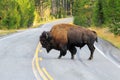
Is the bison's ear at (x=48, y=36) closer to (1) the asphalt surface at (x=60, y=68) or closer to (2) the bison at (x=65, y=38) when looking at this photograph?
(2) the bison at (x=65, y=38)

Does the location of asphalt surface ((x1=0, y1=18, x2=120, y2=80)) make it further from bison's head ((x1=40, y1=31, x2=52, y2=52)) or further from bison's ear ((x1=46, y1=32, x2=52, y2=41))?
bison's ear ((x1=46, y1=32, x2=52, y2=41))

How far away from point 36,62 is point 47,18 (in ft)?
350

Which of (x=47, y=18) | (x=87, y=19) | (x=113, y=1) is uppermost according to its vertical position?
(x=113, y=1)

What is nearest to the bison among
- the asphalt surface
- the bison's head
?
the bison's head

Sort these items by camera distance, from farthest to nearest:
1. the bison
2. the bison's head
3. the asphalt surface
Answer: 1. the bison
2. the bison's head
3. the asphalt surface

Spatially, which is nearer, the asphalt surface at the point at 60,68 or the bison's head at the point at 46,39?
the asphalt surface at the point at 60,68

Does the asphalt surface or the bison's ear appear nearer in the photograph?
the asphalt surface

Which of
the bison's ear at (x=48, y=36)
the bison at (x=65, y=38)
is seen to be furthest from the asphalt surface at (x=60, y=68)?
the bison's ear at (x=48, y=36)

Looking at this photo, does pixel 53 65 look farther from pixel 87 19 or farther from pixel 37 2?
pixel 37 2

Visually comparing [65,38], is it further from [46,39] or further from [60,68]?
[60,68]

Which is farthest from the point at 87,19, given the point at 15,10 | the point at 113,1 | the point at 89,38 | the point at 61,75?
the point at 61,75

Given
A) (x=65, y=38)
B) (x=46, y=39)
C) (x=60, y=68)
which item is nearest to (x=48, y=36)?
(x=46, y=39)

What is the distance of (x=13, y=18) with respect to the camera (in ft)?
210

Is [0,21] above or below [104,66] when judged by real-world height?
below
